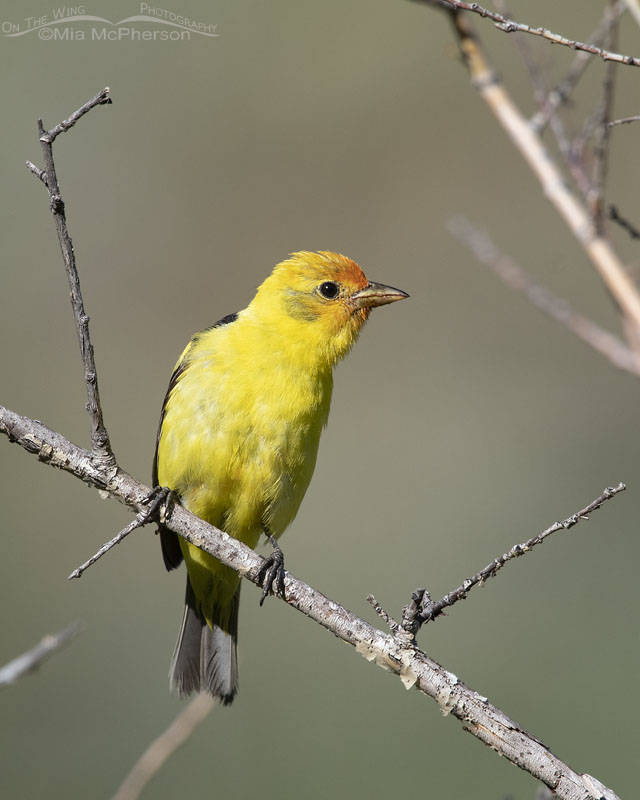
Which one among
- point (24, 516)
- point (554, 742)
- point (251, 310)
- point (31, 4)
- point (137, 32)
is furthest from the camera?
point (137, 32)

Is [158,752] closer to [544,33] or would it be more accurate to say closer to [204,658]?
[204,658]

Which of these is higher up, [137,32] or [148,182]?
[137,32]

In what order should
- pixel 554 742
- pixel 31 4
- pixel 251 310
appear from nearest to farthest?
pixel 251 310
pixel 554 742
pixel 31 4

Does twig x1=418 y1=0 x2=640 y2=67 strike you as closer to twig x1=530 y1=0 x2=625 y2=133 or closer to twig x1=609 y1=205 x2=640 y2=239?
twig x1=609 y1=205 x2=640 y2=239

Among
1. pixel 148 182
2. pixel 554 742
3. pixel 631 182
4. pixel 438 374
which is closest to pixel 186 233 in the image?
pixel 148 182

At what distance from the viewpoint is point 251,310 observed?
4.48 metres

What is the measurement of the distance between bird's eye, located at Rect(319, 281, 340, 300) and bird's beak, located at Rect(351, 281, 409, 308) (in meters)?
0.09

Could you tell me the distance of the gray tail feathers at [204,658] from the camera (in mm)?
4480

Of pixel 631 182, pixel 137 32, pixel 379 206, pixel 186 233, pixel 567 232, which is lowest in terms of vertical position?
pixel 186 233

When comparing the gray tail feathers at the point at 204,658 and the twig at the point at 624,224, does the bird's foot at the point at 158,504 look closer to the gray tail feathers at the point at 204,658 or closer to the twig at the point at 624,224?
the gray tail feathers at the point at 204,658

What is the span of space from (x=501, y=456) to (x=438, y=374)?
1.08 meters

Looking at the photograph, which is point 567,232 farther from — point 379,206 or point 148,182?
point 148,182

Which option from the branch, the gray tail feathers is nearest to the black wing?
the gray tail feathers

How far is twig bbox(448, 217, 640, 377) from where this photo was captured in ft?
9.23
